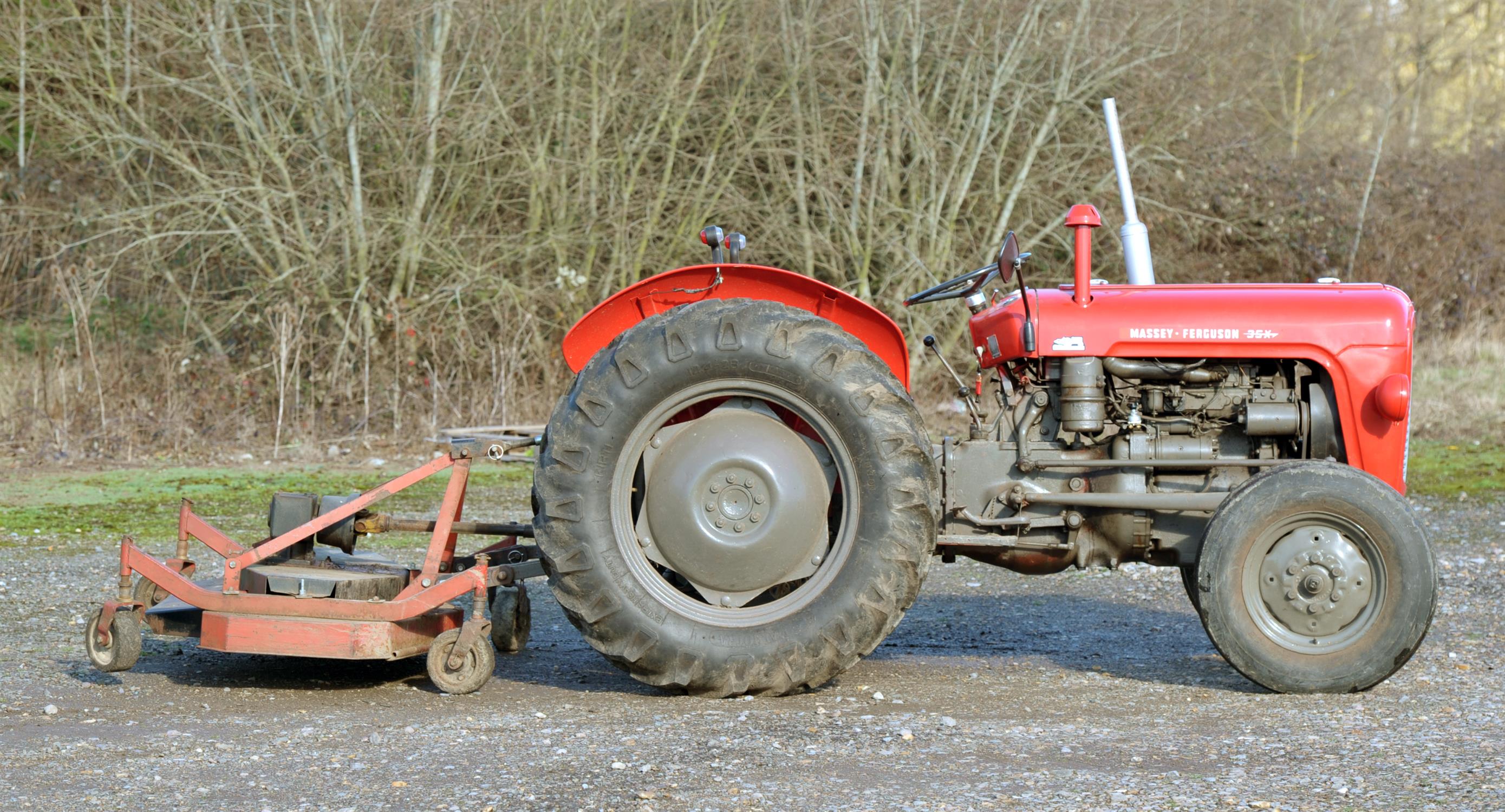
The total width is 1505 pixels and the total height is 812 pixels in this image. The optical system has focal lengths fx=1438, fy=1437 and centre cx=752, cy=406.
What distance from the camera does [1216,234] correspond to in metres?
15.5

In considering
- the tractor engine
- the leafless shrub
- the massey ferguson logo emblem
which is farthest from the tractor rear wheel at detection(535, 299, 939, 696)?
the leafless shrub

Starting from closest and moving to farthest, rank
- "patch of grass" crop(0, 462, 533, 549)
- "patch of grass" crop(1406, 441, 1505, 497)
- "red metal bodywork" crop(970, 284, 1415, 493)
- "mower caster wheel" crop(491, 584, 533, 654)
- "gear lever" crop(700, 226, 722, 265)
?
"gear lever" crop(700, 226, 722, 265), "red metal bodywork" crop(970, 284, 1415, 493), "mower caster wheel" crop(491, 584, 533, 654), "patch of grass" crop(0, 462, 533, 549), "patch of grass" crop(1406, 441, 1505, 497)

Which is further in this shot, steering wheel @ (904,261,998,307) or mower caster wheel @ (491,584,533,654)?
mower caster wheel @ (491,584,533,654)

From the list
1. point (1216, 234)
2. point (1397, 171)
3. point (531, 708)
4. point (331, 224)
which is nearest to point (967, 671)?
point (531, 708)

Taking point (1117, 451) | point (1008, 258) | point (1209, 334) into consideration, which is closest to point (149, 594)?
point (1008, 258)

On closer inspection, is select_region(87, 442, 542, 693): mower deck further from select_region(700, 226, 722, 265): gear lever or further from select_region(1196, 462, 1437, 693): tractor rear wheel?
select_region(1196, 462, 1437, 693): tractor rear wheel

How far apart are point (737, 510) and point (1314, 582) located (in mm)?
1900

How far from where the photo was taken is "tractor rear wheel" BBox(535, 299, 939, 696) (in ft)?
15.2

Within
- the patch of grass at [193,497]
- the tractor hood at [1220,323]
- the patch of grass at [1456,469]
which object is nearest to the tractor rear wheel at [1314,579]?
the tractor hood at [1220,323]

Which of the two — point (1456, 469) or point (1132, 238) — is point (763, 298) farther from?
point (1456, 469)

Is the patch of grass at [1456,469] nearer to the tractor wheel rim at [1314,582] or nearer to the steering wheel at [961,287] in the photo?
the tractor wheel rim at [1314,582]

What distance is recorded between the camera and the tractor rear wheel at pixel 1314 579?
464cm

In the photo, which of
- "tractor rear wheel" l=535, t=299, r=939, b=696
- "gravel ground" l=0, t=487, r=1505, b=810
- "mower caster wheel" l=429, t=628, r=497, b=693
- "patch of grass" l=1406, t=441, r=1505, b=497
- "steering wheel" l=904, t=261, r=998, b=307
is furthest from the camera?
"patch of grass" l=1406, t=441, r=1505, b=497

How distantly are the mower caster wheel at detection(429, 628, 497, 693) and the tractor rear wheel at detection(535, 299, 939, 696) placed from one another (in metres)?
0.33
